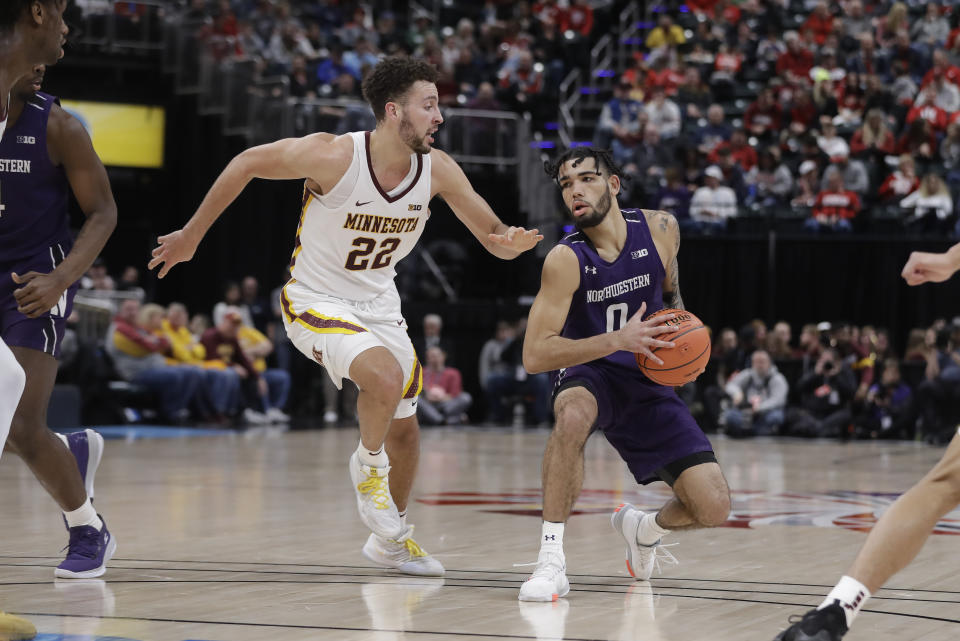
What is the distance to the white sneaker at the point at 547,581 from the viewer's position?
4.65 meters

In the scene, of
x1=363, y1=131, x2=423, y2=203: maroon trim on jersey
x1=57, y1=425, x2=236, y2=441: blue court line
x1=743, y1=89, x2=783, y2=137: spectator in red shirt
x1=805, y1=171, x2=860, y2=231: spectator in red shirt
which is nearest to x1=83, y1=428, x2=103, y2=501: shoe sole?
x1=363, y1=131, x2=423, y2=203: maroon trim on jersey

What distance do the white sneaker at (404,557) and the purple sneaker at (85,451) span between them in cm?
119

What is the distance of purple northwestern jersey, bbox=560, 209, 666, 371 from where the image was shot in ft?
17.3

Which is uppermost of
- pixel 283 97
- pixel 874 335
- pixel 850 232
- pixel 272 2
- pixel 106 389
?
pixel 272 2

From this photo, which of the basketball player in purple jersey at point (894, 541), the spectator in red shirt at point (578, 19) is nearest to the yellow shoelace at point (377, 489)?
the basketball player in purple jersey at point (894, 541)

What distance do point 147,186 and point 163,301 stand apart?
203 cm

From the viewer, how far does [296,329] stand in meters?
5.52

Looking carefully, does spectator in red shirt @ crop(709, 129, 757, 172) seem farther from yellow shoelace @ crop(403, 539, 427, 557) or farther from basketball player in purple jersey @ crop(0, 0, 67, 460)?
basketball player in purple jersey @ crop(0, 0, 67, 460)

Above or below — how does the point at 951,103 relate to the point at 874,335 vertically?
above

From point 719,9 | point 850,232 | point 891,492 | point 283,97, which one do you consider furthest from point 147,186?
point 891,492

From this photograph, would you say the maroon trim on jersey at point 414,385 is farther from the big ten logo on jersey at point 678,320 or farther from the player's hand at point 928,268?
the player's hand at point 928,268

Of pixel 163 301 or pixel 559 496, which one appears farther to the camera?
pixel 163 301

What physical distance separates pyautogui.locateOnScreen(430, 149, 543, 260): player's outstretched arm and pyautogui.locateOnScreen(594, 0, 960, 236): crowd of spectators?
10.7 meters

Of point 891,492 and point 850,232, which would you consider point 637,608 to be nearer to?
point 891,492
